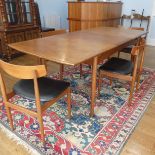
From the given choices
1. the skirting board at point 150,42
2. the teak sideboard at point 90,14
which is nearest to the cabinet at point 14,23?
the teak sideboard at point 90,14

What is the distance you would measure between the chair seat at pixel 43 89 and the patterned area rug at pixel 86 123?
1.36ft

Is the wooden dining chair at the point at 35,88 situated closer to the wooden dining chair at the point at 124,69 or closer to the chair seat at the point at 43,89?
the chair seat at the point at 43,89

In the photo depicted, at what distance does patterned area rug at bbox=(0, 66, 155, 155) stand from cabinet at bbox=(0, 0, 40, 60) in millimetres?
1683

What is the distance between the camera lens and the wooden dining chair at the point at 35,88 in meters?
1.14

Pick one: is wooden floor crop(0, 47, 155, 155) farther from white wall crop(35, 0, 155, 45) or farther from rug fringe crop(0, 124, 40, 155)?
white wall crop(35, 0, 155, 45)

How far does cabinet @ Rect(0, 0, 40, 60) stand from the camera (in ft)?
10.4

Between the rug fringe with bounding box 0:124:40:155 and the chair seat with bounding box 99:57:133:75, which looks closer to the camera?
the rug fringe with bounding box 0:124:40:155

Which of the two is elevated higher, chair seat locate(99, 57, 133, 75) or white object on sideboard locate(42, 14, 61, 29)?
white object on sideboard locate(42, 14, 61, 29)

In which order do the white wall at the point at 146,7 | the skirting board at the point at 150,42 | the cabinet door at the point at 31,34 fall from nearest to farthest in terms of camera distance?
1. the cabinet door at the point at 31,34
2. the white wall at the point at 146,7
3. the skirting board at the point at 150,42

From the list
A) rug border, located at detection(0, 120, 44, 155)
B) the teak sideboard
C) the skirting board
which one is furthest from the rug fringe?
the skirting board

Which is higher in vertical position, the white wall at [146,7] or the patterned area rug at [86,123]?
the white wall at [146,7]

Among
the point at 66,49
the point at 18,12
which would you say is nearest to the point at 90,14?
the point at 18,12

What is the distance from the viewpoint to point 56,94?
1.39m

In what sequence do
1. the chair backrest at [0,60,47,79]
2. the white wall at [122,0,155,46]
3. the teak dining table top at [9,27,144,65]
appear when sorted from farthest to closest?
the white wall at [122,0,155,46] < the teak dining table top at [9,27,144,65] < the chair backrest at [0,60,47,79]
